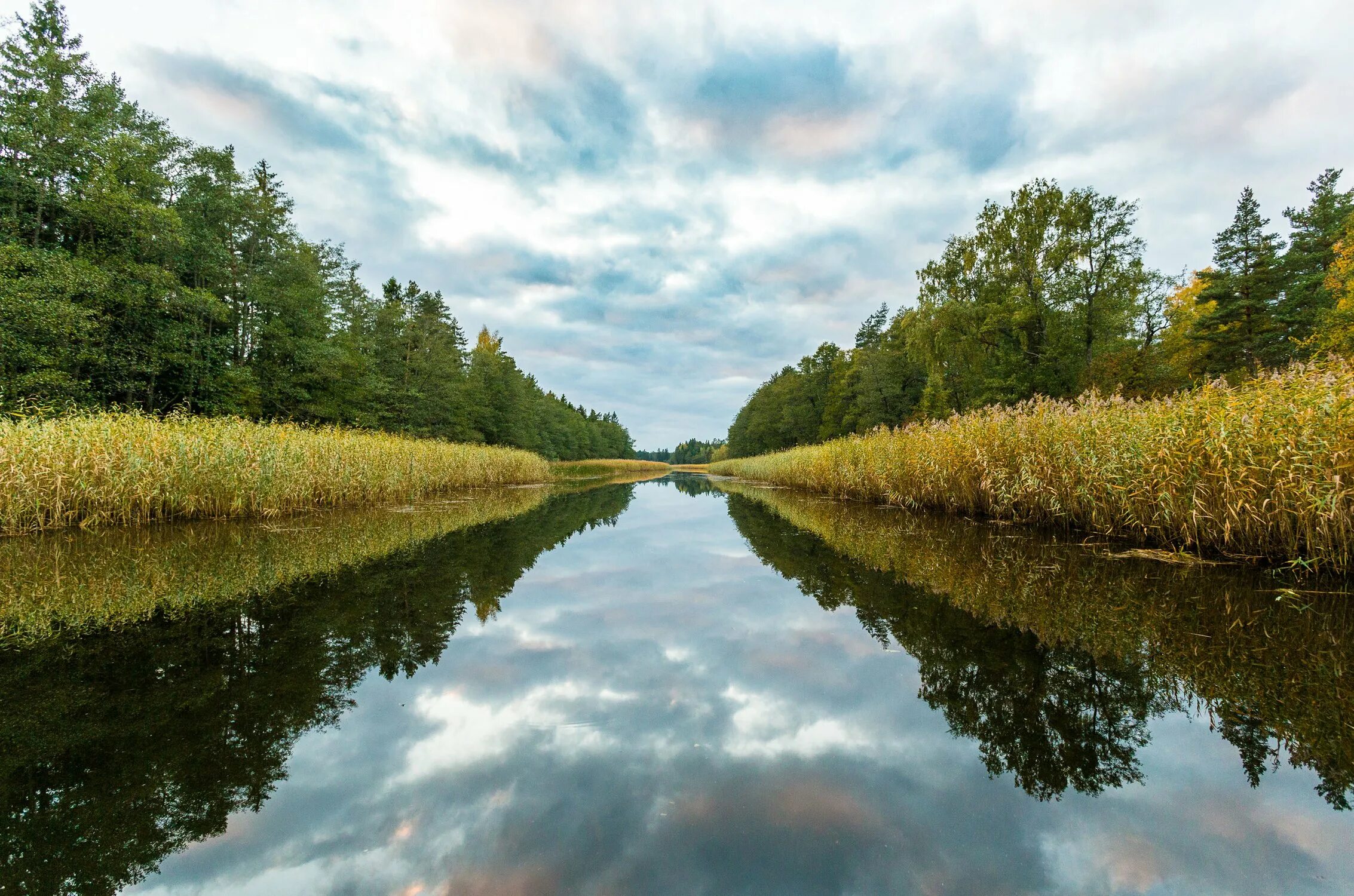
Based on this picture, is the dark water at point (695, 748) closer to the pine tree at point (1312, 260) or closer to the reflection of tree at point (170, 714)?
the reflection of tree at point (170, 714)

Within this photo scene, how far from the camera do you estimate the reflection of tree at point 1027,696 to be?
184cm

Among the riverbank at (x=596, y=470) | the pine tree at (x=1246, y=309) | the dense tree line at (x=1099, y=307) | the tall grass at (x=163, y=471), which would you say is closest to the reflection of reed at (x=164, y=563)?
the tall grass at (x=163, y=471)

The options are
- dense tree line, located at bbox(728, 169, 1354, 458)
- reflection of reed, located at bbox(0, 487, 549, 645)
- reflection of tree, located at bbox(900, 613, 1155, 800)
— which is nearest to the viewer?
reflection of tree, located at bbox(900, 613, 1155, 800)

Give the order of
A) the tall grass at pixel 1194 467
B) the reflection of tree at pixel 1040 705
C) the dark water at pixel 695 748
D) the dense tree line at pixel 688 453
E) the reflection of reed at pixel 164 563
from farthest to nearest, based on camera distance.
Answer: the dense tree line at pixel 688 453
the tall grass at pixel 1194 467
the reflection of reed at pixel 164 563
the reflection of tree at pixel 1040 705
the dark water at pixel 695 748

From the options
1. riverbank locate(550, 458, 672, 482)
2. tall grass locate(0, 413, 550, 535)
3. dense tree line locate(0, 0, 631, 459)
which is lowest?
riverbank locate(550, 458, 672, 482)

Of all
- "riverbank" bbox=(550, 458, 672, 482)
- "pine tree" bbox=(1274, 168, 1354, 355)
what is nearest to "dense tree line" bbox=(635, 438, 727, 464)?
"riverbank" bbox=(550, 458, 672, 482)

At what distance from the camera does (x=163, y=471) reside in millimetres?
7160

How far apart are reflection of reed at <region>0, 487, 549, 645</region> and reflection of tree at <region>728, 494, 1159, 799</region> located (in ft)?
16.3

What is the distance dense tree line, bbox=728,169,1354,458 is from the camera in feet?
65.1

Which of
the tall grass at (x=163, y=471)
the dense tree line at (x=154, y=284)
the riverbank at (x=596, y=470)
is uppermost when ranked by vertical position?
the dense tree line at (x=154, y=284)

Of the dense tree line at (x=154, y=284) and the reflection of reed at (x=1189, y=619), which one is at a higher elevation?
the dense tree line at (x=154, y=284)

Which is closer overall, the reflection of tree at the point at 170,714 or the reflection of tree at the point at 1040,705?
the reflection of tree at the point at 170,714

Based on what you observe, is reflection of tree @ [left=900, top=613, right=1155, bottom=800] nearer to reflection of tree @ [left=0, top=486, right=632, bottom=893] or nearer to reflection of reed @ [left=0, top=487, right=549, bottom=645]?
reflection of tree @ [left=0, top=486, right=632, bottom=893]

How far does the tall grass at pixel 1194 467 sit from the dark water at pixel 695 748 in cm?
82
